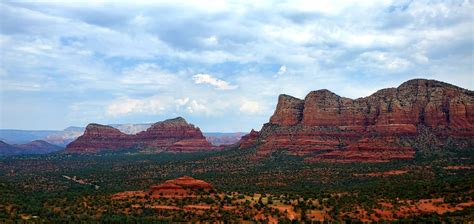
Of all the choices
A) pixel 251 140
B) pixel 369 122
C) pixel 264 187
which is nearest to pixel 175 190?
pixel 264 187

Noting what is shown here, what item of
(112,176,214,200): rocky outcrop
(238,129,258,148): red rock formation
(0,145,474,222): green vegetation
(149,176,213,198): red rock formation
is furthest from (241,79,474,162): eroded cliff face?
(112,176,214,200): rocky outcrop

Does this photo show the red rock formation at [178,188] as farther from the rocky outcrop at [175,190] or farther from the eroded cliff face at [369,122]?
the eroded cliff face at [369,122]

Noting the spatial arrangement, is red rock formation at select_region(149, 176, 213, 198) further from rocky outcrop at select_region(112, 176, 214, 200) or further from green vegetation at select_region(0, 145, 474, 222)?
green vegetation at select_region(0, 145, 474, 222)

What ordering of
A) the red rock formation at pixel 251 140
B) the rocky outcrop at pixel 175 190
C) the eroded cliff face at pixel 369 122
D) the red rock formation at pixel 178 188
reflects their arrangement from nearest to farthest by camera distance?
the rocky outcrop at pixel 175 190 < the red rock formation at pixel 178 188 < the eroded cliff face at pixel 369 122 < the red rock formation at pixel 251 140

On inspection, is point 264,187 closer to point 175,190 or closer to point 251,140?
point 175,190

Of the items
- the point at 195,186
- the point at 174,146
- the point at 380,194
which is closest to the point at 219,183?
the point at 195,186

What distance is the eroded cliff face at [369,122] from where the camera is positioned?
11881 centimetres

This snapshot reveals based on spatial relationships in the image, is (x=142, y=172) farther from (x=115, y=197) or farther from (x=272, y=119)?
(x=272, y=119)

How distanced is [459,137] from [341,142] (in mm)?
29017

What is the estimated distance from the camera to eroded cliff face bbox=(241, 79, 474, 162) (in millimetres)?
118812

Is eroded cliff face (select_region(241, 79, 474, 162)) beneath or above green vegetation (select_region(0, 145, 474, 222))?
above

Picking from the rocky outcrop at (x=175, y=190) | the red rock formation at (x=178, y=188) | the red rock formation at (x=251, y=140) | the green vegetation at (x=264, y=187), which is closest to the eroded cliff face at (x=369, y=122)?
the red rock formation at (x=251, y=140)

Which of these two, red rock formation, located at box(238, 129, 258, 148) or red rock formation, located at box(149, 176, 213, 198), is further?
red rock formation, located at box(238, 129, 258, 148)

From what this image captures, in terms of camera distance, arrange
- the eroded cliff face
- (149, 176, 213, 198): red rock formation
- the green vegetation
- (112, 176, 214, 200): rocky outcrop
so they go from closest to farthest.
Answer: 1. the green vegetation
2. (112, 176, 214, 200): rocky outcrop
3. (149, 176, 213, 198): red rock formation
4. the eroded cliff face
